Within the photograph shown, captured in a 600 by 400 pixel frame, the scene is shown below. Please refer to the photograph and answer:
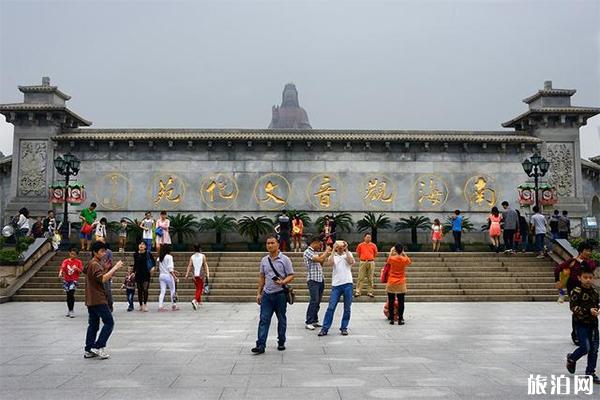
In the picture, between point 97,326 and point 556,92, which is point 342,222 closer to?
point 556,92

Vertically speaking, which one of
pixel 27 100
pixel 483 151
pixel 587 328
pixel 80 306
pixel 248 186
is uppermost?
pixel 27 100

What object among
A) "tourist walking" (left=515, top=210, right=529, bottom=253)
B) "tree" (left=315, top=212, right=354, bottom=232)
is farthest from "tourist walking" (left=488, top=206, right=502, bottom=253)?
"tree" (left=315, top=212, right=354, bottom=232)

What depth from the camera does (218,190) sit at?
2520 cm

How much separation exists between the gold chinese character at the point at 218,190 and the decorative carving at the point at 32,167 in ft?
25.1

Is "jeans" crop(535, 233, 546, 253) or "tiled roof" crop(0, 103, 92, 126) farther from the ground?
"tiled roof" crop(0, 103, 92, 126)

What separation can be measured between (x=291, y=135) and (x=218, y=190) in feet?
13.9

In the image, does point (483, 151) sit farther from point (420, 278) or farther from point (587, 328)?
point (587, 328)

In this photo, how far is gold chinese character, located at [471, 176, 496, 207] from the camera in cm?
2527

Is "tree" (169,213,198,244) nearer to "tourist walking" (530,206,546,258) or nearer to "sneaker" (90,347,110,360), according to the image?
"tourist walking" (530,206,546,258)

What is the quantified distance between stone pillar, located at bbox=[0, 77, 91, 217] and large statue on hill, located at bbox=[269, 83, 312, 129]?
98.7 meters

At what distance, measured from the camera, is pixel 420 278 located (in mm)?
16609

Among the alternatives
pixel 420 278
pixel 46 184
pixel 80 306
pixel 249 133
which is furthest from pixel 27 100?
pixel 420 278

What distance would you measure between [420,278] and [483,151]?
1133cm

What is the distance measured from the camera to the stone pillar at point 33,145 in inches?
987
